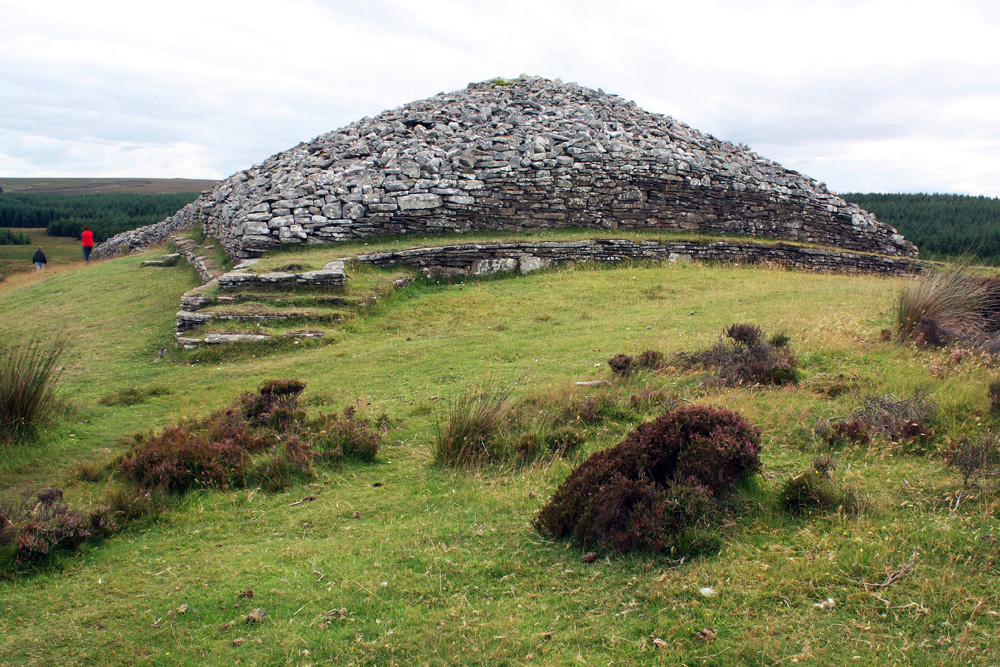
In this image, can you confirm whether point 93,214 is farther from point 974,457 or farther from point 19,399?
point 974,457

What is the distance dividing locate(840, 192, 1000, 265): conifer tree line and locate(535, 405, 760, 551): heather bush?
3439 cm

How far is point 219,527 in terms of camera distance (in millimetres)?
5031

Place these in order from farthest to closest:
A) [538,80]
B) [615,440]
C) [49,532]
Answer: [538,80] → [615,440] → [49,532]

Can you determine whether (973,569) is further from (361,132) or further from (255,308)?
(361,132)

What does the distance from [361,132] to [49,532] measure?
61.8 feet

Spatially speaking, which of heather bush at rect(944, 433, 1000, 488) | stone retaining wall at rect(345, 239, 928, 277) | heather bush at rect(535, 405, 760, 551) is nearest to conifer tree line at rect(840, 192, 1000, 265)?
stone retaining wall at rect(345, 239, 928, 277)

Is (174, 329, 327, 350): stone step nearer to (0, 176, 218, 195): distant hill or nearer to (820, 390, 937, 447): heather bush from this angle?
(820, 390, 937, 447): heather bush

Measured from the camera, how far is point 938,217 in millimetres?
53812

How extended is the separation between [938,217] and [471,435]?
61.2 m

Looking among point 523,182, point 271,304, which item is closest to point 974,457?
point 271,304

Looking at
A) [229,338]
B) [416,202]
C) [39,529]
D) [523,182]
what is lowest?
[39,529]

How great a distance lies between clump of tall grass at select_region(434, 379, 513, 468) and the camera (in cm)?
591

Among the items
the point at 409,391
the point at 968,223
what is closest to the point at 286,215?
the point at 409,391

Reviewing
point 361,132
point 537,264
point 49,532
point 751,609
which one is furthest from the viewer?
point 361,132
